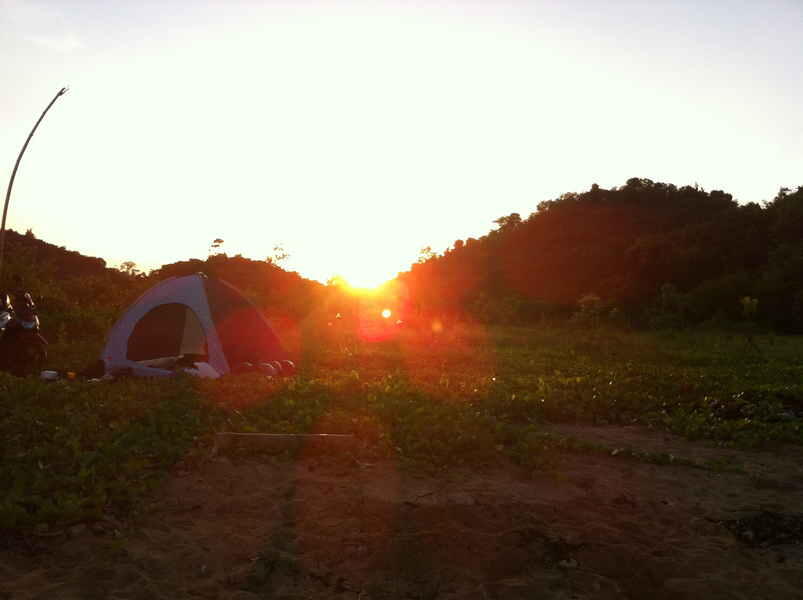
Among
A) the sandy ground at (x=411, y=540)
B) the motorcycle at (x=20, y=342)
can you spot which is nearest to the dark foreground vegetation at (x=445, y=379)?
the sandy ground at (x=411, y=540)

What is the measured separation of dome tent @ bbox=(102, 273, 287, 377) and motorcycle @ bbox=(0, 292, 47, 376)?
94 centimetres

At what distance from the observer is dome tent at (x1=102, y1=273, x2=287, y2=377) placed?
1029 centimetres

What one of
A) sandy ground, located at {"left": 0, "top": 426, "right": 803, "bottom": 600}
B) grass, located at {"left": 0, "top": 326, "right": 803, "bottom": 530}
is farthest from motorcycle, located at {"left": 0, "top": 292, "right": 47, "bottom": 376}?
sandy ground, located at {"left": 0, "top": 426, "right": 803, "bottom": 600}

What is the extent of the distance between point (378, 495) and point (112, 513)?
1697 millimetres

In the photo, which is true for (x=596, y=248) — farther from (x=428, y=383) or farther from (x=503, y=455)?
(x=503, y=455)

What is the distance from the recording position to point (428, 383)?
988 cm

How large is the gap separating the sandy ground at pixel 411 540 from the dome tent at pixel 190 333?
16.7 feet

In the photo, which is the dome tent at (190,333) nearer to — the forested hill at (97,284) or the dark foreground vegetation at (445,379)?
the dark foreground vegetation at (445,379)

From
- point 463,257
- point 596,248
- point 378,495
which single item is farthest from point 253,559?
point 463,257

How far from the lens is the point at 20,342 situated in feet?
32.7

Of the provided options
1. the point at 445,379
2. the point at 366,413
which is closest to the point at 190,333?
the point at 445,379

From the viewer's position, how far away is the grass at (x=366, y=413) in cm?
481

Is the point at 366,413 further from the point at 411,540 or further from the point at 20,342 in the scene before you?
the point at 20,342

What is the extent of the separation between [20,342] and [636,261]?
31007 millimetres
